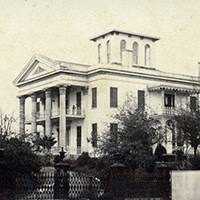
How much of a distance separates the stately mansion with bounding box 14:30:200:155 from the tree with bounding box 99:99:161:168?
10.0 metres

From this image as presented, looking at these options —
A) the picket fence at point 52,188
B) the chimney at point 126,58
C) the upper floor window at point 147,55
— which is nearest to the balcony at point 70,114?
the chimney at point 126,58

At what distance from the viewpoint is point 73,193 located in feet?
64.0

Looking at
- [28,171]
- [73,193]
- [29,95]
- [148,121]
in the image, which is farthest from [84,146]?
[73,193]

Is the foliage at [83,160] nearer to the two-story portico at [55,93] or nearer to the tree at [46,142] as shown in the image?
the tree at [46,142]

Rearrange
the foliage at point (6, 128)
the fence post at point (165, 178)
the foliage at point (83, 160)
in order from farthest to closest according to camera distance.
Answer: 1. the foliage at point (83, 160)
2. the foliage at point (6, 128)
3. the fence post at point (165, 178)

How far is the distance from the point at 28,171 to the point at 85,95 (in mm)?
26459

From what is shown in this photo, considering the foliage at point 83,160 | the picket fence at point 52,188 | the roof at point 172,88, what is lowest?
the picket fence at point 52,188

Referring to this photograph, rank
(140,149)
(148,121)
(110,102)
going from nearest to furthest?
(140,149), (148,121), (110,102)

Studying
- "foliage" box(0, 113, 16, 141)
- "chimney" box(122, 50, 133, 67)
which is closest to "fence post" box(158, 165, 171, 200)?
"foliage" box(0, 113, 16, 141)

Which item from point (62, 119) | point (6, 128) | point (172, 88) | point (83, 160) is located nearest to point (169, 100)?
point (172, 88)

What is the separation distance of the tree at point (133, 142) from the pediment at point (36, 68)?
14082mm

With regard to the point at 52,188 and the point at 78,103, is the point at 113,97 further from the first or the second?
the point at 52,188

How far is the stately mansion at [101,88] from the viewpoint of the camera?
47.8 metres

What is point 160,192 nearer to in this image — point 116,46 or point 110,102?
point 110,102
